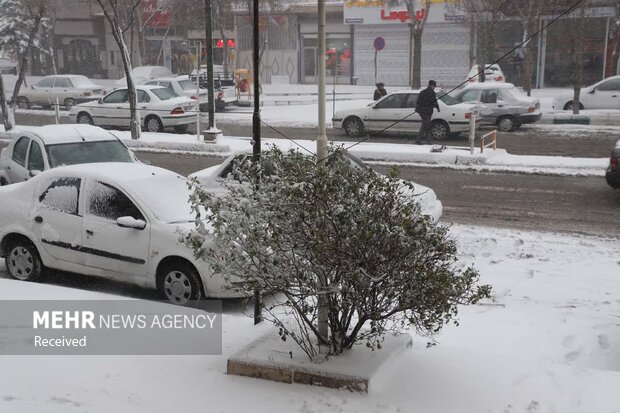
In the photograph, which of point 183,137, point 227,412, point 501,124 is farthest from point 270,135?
point 227,412

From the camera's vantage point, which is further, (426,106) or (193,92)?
(193,92)

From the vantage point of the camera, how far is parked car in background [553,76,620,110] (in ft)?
85.2

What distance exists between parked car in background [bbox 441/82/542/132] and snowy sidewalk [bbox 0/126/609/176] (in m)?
4.08

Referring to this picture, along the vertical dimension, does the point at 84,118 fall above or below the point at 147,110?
below

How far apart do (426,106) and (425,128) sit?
2.08 feet

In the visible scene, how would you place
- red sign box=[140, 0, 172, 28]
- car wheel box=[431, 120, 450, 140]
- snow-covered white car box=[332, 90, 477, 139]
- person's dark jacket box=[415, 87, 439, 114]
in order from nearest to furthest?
person's dark jacket box=[415, 87, 439, 114] → snow-covered white car box=[332, 90, 477, 139] → car wheel box=[431, 120, 450, 140] → red sign box=[140, 0, 172, 28]

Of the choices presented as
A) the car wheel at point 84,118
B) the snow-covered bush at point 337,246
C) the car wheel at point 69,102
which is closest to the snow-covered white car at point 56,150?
the snow-covered bush at point 337,246

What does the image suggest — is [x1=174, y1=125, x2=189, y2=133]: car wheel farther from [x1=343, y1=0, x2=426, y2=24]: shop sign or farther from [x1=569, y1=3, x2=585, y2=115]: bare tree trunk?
[x1=343, y1=0, x2=426, y2=24]: shop sign

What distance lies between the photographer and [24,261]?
872 centimetres

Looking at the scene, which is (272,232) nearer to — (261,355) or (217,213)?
(217,213)

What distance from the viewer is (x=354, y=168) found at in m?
5.51

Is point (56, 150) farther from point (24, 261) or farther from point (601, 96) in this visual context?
point (601, 96)

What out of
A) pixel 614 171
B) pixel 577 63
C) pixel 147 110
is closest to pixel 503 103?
pixel 577 63

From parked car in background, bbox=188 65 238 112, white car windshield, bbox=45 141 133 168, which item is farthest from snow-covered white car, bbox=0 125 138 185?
parked car in background, bbox=188 65 238 112
